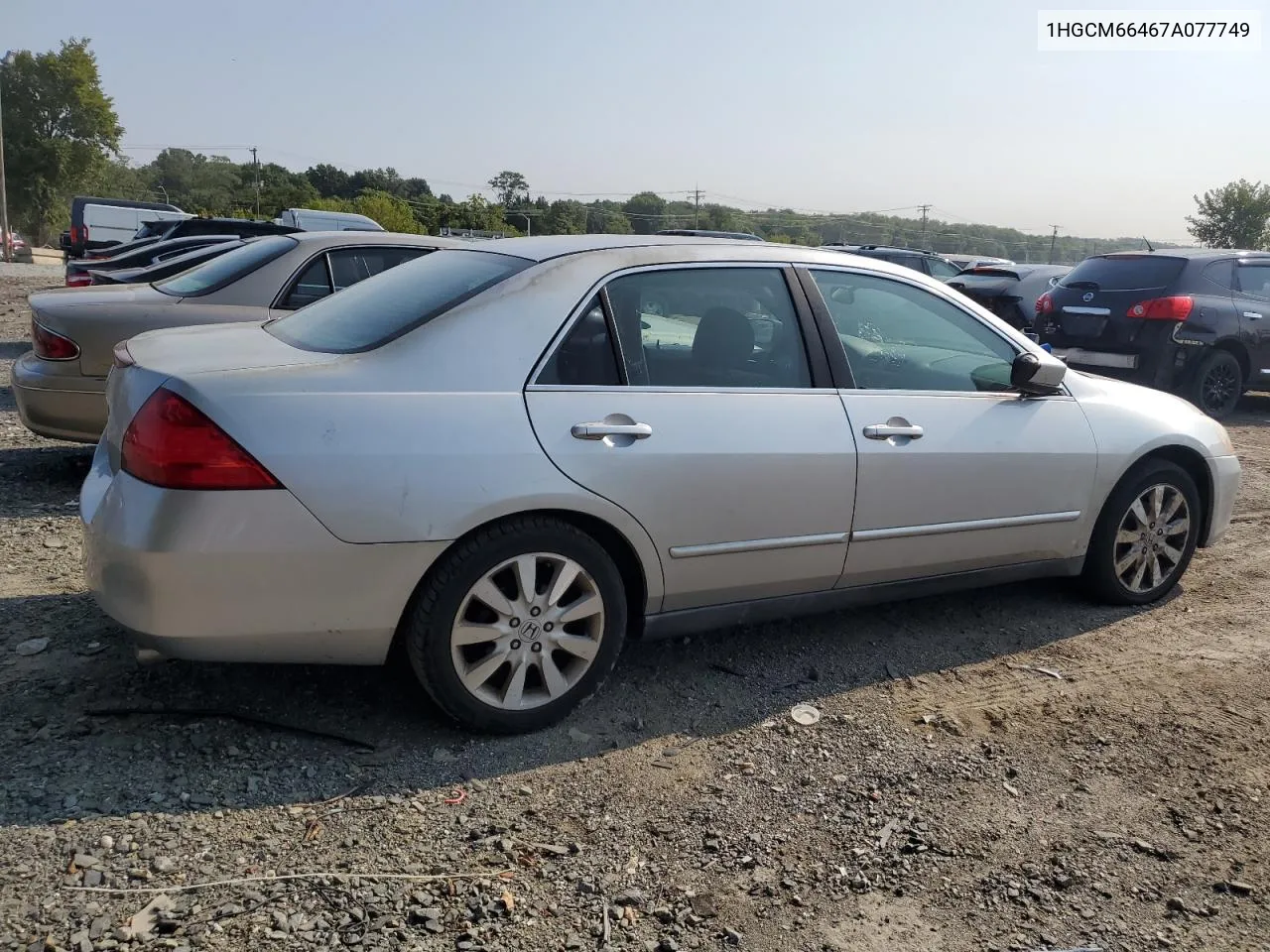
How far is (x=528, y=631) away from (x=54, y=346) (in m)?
3.99

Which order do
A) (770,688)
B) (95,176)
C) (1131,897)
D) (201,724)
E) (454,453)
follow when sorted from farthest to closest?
1. (95,176)
2. (770,688)
3. (201,724)
4. (454,453)
5. (1131,897)

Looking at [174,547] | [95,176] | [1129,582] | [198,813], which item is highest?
[95,176]

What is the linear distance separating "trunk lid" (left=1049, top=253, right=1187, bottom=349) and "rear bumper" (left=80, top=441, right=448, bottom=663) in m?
8.75

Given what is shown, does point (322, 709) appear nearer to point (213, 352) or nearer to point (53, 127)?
point (213, 352)

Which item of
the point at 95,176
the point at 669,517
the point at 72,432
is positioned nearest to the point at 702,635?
the point at 669,517

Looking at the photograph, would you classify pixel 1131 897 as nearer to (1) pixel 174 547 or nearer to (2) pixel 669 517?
(2) pixel 669 517

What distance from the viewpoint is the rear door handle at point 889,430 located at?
3861 millimetres

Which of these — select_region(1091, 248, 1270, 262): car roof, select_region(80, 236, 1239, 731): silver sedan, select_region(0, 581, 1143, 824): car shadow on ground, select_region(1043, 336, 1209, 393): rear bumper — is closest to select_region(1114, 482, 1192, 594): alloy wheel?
select_region(80, 236, 1239, 731): silver sedan

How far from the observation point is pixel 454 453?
3.10 meters

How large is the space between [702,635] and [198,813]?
2.09 metres

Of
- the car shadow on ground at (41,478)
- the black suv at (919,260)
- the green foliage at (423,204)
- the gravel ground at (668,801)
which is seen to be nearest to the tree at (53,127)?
the green foliage at (423,204)

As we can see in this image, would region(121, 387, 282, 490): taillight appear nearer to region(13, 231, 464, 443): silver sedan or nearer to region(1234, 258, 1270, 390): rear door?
region(13, 231, 464, 443): silver sedan

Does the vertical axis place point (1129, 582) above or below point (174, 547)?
below

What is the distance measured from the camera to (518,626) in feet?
10.7
